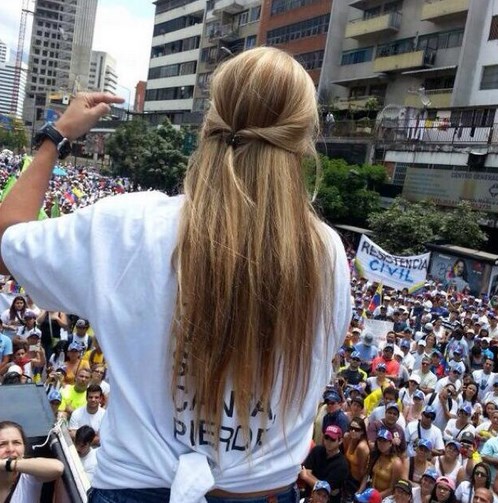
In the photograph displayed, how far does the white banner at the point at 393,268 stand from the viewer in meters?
14.7

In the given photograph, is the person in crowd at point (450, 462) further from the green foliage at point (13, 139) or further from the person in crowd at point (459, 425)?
the green foliage at point (13, 139)

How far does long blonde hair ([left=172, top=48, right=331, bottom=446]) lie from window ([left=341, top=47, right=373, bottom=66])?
127ft

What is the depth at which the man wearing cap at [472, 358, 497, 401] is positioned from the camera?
8375 millimetres

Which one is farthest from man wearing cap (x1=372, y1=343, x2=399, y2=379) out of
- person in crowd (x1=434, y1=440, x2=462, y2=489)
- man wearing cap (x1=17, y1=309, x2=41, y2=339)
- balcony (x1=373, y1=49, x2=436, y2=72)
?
balcony (x1=373, y1=49, x2=436, y2=72)

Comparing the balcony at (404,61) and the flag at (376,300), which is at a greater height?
the balcony at (404,61)

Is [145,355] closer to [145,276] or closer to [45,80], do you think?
[145,276]

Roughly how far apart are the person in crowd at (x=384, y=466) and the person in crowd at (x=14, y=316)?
194 inches

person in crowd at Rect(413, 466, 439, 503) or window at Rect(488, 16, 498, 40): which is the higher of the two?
window at Rect(488, 16, 498, 40)

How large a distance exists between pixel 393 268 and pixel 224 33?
42.5 m

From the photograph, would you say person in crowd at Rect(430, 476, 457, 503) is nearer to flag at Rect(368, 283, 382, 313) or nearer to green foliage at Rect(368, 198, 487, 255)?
flag at Rect(368, 283, 382, 313)

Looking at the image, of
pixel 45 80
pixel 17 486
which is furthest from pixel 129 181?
pixel 45 80

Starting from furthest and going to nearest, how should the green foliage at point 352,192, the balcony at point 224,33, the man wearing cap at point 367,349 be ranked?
the balcony at point 224,33
the green foliage at point 352,192
the man wearing cap at point 367,349

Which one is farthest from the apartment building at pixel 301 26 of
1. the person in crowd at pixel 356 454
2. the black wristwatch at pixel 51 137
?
the black wristwatch at pixel 51 137

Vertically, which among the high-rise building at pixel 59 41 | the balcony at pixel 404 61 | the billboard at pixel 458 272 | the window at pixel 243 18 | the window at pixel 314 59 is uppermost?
the high-rise building at pixel 59 41
